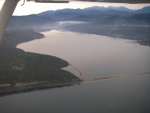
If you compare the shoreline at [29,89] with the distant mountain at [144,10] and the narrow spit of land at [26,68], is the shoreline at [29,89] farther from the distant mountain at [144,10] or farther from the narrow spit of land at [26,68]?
the distant mountain at [144,10]

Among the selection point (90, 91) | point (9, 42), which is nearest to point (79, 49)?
point (90, 91)

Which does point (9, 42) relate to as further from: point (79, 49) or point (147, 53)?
point (147, 53)

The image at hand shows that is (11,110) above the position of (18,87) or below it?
below

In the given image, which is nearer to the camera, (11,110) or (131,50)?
(11,110)

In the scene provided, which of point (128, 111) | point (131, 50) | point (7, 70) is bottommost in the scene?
point (128, 111)

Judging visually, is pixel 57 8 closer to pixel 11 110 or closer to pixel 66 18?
pixel 66 18

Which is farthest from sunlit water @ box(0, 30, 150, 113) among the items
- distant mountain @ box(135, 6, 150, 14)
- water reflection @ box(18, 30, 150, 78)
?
distant mountain @ box(135, 6, 150, 14)

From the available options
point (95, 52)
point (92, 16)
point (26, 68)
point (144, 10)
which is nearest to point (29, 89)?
point (26, 68)

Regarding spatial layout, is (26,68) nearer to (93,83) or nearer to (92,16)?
(93,83)
